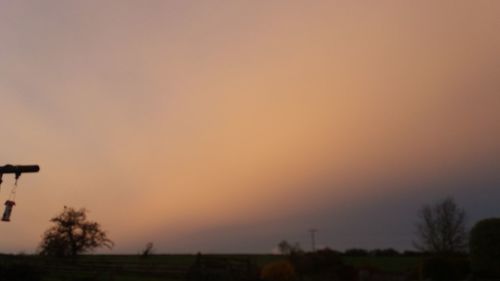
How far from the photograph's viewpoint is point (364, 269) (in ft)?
182

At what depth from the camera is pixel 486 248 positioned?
36.0 metres

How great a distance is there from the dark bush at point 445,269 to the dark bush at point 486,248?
8.59 feet

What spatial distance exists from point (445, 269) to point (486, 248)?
16.1 ft

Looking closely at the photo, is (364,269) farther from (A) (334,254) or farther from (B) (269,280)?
(B) (269,280)

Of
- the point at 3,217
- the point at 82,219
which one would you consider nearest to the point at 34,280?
the point at 3,217

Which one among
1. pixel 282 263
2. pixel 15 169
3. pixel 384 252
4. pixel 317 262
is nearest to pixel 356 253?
pixel 384 252

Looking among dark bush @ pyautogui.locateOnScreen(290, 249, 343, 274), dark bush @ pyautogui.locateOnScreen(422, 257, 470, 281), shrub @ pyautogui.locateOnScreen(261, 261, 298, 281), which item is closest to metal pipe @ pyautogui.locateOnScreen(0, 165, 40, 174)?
shrub @ pyautogui.locateOnScreen(261, 261, 298, 281)

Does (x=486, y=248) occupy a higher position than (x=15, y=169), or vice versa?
(x=15, y=169)

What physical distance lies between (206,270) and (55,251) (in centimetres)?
3550

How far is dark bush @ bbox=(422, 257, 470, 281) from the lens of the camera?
39750mm

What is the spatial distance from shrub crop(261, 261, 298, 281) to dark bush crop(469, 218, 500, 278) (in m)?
14.4

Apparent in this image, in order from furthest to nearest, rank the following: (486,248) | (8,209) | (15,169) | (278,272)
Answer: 1. (278,272)
2. (486,248)
3. (15,169)
4. (8,209)

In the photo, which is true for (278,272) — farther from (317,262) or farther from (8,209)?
(8,209)

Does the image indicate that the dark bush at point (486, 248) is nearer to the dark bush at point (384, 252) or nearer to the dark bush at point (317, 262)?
the dark bush at point (317, 262)
